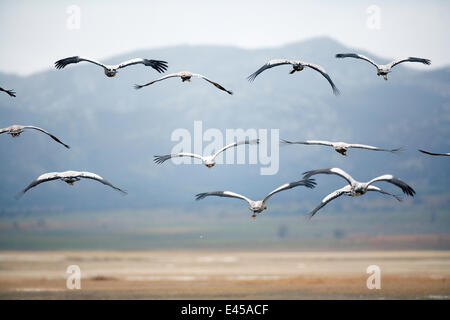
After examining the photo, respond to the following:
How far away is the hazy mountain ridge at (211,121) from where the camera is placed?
139m

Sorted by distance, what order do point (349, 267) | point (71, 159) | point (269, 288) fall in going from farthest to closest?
point (71, 159)
point (349, 267)
point (269, 288)

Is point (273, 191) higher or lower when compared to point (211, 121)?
lower

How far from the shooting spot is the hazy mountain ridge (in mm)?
139250

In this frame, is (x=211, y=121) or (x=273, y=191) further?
(x=211, y=121)

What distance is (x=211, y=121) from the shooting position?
535 ft

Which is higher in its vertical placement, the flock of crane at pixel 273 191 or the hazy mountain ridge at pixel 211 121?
the hazy mountain ridge at pixel 211 121

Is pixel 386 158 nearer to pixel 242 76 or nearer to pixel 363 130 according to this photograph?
pixel 363 130

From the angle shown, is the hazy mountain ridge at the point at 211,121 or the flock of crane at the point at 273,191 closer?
the flock of crane at the point at 273,191

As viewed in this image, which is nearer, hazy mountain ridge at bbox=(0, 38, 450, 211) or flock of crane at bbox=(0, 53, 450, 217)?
flock of crane at bbox=(0, 53, 450, 217)

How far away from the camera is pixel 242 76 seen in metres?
181

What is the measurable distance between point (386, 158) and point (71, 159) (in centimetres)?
5486

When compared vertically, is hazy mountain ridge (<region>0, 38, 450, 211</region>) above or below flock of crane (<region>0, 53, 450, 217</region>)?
above
